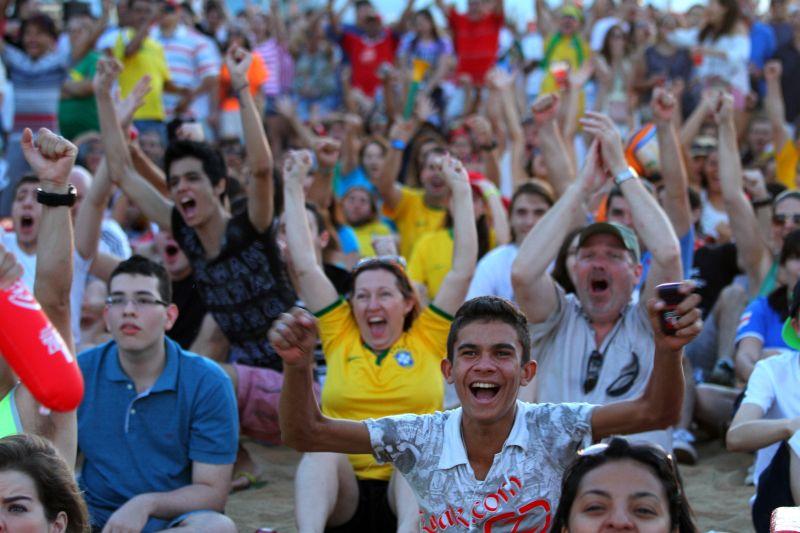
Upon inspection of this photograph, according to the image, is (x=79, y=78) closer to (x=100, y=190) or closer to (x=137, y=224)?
(x=137, y=224)

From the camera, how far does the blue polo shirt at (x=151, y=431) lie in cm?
467

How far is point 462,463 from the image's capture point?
11.4 feet

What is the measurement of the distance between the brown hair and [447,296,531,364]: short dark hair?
160 cm

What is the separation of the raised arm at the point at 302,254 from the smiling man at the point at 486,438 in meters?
1.76

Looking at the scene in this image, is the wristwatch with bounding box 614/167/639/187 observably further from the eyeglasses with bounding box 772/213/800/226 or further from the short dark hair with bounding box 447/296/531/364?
the eyeglasses with bounding box 772/213/800/226

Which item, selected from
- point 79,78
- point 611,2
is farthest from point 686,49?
point 79,78

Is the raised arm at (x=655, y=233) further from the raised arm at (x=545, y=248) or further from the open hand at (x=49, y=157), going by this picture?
the open hand at (x=49, y=157)

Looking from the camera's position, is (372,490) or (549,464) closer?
(549,464)

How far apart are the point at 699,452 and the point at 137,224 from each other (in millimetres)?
4346

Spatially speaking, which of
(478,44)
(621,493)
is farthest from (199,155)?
(478,44)

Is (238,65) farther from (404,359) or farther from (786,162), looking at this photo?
(786,162)

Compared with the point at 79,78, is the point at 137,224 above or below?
below

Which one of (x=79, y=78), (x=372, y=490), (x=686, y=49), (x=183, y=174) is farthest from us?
(x=686, y=49)

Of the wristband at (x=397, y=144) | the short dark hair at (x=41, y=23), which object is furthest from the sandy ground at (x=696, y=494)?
the short dark hair at (x=41, y=23)
